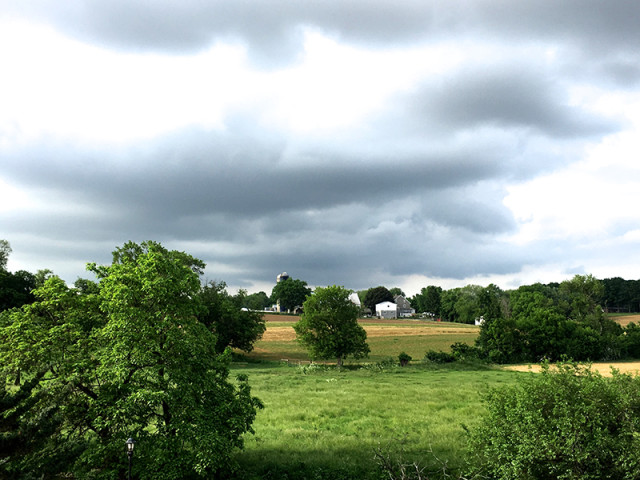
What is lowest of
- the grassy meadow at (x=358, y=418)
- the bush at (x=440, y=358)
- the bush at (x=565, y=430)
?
the bush at (x=440, y=358)

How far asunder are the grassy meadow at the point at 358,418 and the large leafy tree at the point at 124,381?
4976mm

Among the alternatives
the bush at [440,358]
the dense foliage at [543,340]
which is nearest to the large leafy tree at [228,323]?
the bush at [440,358]

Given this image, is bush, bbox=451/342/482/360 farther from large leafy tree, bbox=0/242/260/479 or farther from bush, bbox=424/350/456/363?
large leafy tree, bbox=0/242/260/479

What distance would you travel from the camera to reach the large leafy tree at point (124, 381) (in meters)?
17.6

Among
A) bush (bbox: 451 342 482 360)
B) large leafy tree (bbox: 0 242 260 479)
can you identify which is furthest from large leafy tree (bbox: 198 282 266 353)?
large leafy tree (bbox: 0 242 260 479)

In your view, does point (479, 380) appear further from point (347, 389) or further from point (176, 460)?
point (176, 460)

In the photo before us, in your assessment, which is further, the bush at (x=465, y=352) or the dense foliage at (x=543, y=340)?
the dense foliage at (x=543, y=340)

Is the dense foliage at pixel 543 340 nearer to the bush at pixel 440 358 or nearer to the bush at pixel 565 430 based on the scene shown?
the bush at pixel 440 358

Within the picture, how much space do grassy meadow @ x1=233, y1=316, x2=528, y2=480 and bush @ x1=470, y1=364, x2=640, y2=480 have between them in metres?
2.39

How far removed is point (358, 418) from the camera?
3222 cm

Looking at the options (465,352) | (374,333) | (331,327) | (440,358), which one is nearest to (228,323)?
(331,327)

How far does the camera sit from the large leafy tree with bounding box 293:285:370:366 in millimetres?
63469

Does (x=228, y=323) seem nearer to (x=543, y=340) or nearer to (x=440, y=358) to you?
(x=440, y=358)

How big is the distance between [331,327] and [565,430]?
49872 millimetres
